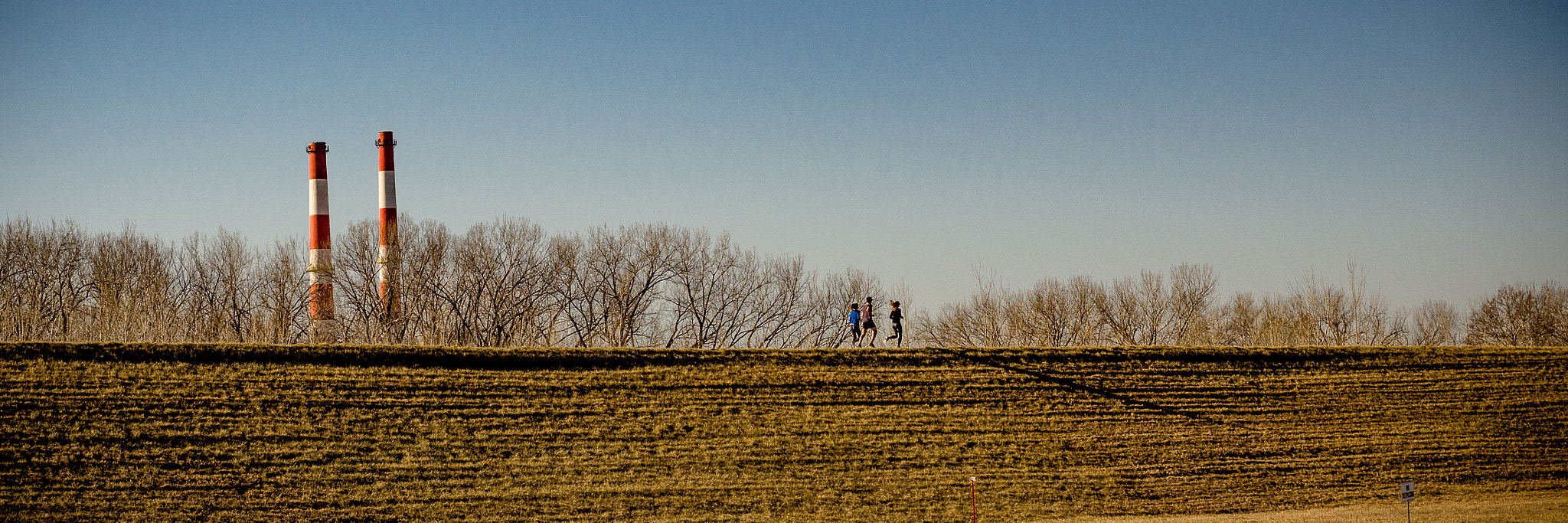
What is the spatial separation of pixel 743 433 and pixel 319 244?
2438cm

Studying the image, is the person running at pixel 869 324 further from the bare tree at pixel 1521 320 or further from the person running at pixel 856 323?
the bare tree at pixel 1521 320

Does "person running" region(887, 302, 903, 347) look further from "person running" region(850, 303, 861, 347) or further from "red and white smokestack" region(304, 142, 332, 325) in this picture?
"red and white smokestack" region(304, 142, 332, 325)

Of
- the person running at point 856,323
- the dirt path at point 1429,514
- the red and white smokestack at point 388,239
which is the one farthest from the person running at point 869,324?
the red and white smokestack at point 388,239

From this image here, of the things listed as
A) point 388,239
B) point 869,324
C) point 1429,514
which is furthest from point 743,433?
point 388,239

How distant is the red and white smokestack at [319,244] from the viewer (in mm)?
43312

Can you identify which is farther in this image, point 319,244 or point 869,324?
point 319,244

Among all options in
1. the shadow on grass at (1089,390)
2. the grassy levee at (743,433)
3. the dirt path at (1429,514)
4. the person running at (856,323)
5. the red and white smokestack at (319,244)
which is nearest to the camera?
the dirt path at (1429,514)

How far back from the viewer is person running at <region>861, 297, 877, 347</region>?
31938 mm

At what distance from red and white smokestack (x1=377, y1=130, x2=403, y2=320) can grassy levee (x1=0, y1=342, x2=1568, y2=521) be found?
50.5 ft

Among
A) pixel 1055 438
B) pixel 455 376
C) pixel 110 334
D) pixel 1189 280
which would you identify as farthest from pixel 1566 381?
pixel 110 334

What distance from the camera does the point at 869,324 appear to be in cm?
3209

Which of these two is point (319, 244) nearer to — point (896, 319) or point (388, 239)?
point (388, 239)

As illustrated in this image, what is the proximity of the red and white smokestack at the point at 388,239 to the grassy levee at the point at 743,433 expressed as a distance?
15.4 m

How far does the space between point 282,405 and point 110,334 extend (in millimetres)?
16020
